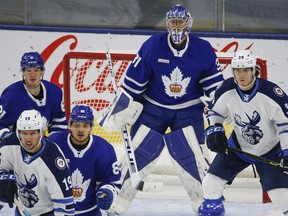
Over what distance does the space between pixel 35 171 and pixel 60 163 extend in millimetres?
130

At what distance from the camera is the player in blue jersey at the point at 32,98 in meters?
6.34

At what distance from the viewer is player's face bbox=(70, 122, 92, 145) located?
5.84 metres

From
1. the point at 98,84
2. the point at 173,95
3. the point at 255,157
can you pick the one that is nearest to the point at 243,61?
the point at 255,157

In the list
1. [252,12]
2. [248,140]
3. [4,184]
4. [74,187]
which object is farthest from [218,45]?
[4,184]

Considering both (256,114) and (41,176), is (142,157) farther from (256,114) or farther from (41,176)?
(41,176)

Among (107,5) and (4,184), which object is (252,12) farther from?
(4,184)

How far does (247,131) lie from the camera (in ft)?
20.4

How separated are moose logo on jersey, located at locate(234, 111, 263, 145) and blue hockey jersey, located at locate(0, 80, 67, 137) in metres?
0.96

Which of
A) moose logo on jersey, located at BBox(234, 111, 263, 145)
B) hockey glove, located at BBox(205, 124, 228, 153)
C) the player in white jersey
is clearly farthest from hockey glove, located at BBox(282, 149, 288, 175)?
hockey glove, located at BBox(205, 124, 228, 153)

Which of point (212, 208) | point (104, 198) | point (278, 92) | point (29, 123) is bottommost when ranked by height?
point (212, 208)

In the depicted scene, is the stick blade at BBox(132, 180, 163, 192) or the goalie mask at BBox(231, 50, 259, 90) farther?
the stick blade at BBox(132, 180, 163, 192)

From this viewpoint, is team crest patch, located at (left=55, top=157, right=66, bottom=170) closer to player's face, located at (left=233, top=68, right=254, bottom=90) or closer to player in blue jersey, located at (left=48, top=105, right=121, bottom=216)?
player in blue jersey, located at (left=48, top=105, right=121, bottom=216)

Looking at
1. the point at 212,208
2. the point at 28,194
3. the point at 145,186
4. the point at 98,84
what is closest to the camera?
the point at 28,194

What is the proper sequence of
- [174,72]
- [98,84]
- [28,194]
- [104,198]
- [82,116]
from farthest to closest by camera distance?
1. [98,84]
2. [174,72]
3. [82,116]
4. [104,198]
5. [28,194]
